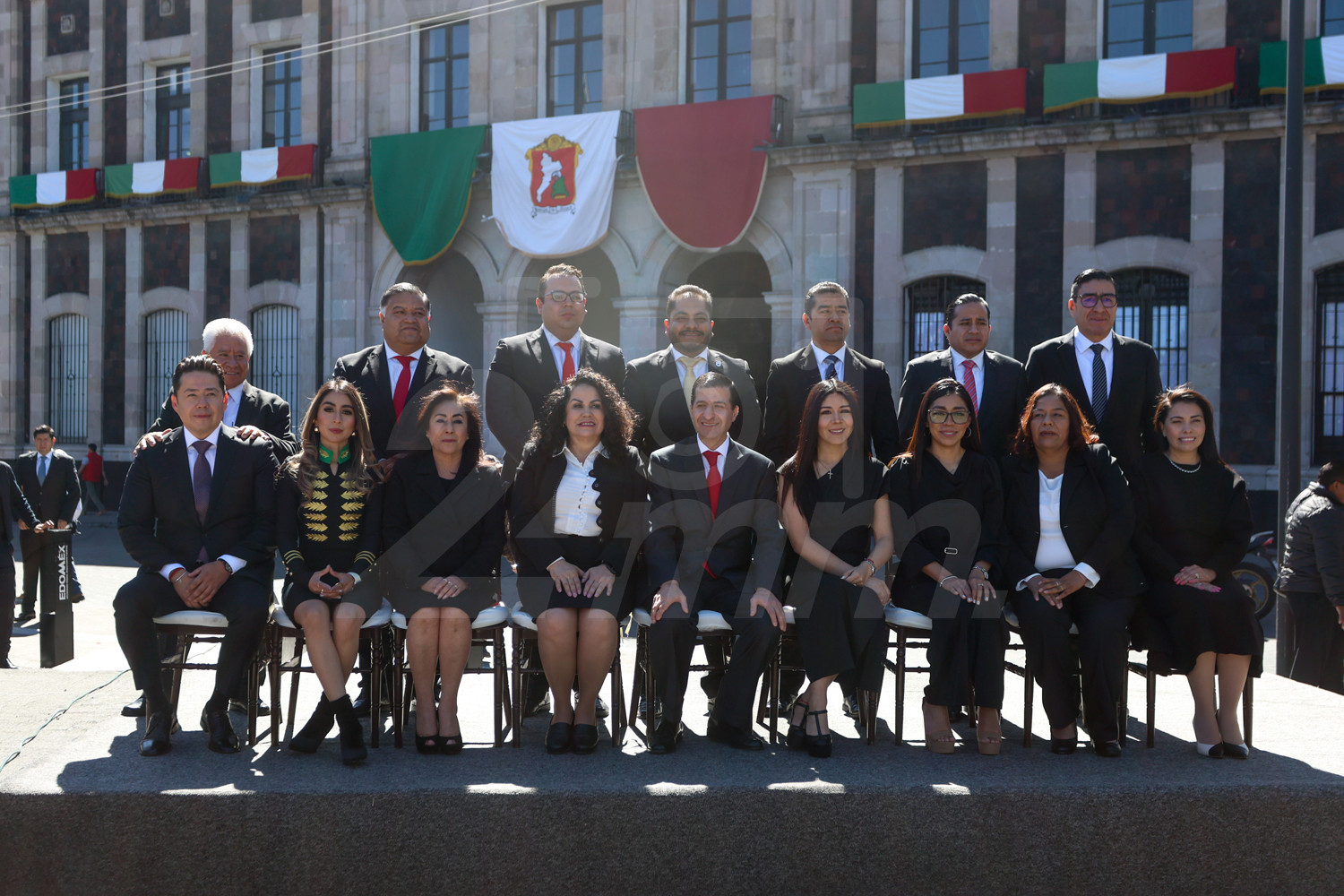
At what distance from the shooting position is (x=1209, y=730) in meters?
5.02

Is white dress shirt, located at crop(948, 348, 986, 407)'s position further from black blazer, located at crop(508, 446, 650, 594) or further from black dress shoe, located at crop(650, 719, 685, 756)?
black dress shoe, located at crop(650, 719, 685, 756)

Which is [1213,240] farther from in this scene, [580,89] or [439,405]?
[439,405]

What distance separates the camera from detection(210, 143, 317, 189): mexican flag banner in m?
19.2

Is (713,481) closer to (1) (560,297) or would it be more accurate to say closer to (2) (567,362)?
(2) (567,362)

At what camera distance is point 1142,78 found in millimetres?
14117

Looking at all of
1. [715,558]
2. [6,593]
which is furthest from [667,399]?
[6,593]

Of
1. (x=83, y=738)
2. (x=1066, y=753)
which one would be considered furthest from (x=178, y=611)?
(x=1066, y=753)

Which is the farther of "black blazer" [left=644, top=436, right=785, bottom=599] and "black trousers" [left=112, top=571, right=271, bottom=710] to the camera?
"black blazer" [left=644, top=436, right=785, bottom=599]

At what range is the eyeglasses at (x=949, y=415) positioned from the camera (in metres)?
5.26

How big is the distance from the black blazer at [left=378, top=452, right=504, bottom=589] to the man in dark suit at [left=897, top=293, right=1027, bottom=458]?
2.27m

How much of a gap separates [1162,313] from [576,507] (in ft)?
38.2

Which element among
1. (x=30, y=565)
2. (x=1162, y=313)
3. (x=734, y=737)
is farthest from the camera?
(x=1162, y=313)

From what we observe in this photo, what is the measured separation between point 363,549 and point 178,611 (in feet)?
2.75

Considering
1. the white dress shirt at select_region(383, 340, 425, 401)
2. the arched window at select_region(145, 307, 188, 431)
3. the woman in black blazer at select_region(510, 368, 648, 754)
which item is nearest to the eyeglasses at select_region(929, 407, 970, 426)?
the woman in black blazer at select_region(510, 368, 648, 754)
